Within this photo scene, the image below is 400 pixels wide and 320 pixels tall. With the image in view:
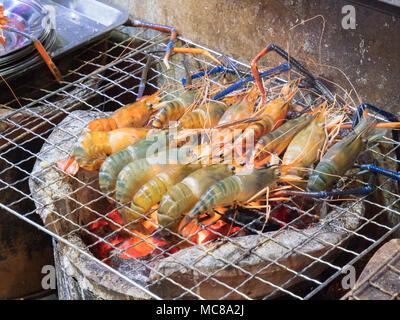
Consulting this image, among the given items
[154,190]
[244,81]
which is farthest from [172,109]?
[154,190]

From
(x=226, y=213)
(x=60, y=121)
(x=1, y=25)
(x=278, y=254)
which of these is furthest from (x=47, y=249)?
(x=278, y=254)

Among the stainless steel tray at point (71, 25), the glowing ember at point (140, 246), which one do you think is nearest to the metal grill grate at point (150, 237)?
the glowing ember at point (140, 246)

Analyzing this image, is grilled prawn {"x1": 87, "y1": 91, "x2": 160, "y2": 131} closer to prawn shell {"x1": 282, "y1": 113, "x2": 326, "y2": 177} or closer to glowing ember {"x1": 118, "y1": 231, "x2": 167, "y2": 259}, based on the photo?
glowing ember {"x1": 118, "y1": 231, "x2": 167, "y2": 259}

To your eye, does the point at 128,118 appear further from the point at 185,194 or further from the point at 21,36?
the point at 21,36
